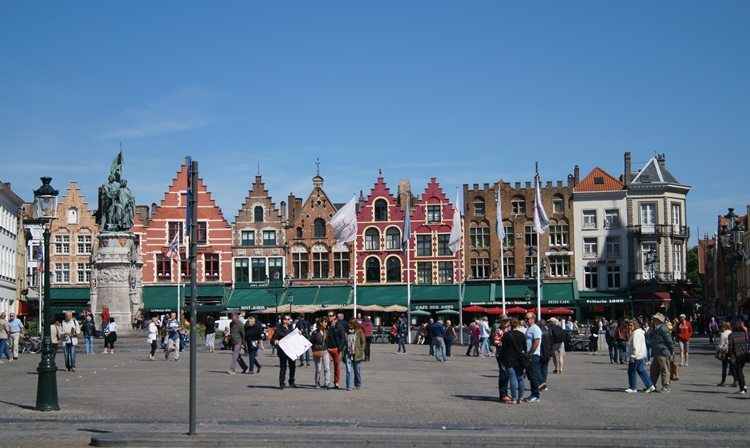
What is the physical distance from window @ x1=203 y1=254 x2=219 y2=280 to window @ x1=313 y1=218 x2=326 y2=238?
777cm

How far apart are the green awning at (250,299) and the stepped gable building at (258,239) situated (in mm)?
1001

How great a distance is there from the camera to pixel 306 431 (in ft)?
44.5

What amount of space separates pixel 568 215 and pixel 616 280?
241 inches

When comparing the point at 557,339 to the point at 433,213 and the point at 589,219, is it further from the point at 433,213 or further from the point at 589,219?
the point at 589,219

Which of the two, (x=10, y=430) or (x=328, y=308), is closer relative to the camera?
(x=10, y=430)

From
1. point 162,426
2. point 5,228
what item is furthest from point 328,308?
point 162,426

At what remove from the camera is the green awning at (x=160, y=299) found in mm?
66069

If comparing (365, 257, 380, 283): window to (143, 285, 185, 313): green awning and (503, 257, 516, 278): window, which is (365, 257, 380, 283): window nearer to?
(503, 257, 516, 278): window

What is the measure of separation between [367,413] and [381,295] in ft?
168

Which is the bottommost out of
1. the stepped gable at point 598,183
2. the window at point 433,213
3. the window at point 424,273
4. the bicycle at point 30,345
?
the bicycle at point 30,345

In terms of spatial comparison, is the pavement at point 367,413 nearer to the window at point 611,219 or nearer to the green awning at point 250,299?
the green awning at point 250,299

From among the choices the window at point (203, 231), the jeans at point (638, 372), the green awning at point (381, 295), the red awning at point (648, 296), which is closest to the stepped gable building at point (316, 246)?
the green awning at point (381, 295)

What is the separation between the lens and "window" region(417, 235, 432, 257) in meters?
69.1

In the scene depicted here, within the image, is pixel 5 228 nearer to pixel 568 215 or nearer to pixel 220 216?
pixel 220 216
